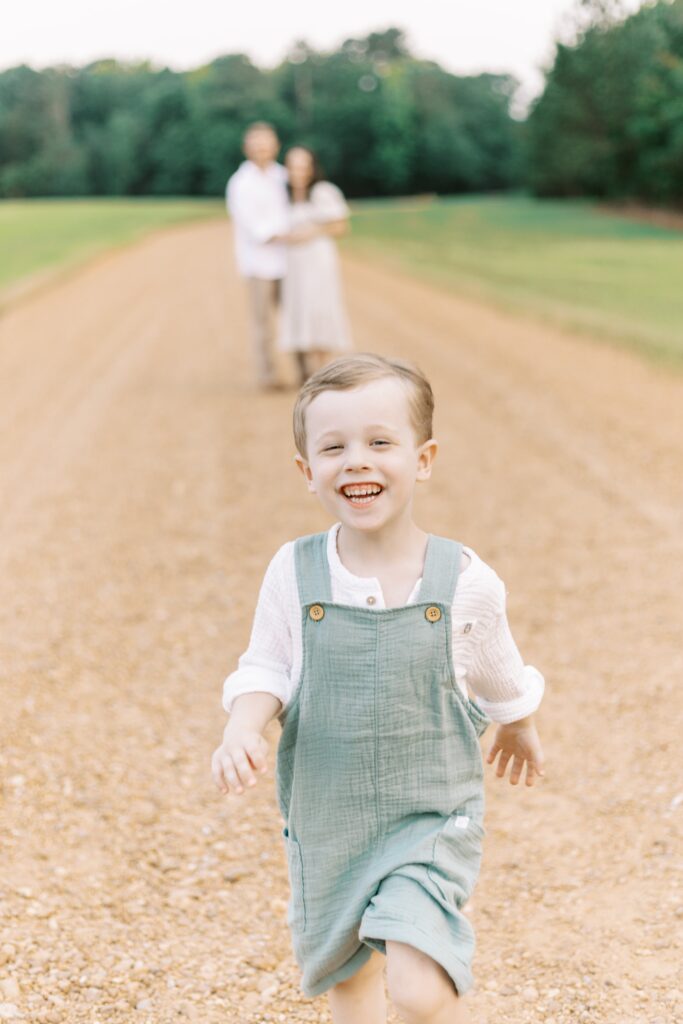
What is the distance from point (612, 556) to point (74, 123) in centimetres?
8574

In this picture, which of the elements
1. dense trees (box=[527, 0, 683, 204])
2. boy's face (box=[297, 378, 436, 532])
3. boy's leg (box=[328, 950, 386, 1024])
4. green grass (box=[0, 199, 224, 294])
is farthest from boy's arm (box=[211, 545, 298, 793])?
dense trees (box=[527, 0, 683, 204])

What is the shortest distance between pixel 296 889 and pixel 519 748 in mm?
500

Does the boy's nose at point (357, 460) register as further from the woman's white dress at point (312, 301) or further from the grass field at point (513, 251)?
the grass field at point (513, 251)

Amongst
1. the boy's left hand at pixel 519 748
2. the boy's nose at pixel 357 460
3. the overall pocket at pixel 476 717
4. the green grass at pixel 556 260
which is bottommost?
the green grass at pixel 556 260

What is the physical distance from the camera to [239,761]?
1.94 m

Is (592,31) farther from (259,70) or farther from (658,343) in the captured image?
(259,70)

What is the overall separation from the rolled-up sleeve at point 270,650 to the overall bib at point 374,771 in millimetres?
47

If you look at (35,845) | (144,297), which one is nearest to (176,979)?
(35,845)

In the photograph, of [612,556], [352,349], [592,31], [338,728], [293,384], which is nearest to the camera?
[338,728]

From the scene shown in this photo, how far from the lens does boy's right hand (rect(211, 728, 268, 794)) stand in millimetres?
1937

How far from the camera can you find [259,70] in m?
80.7


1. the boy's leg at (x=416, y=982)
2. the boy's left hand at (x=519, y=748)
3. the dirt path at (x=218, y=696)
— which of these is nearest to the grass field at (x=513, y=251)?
the dirt path at (x=218, y=696)

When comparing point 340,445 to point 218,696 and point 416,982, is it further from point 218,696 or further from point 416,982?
point 218,696

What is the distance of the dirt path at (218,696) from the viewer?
265cm
